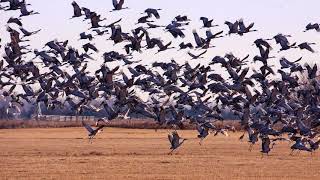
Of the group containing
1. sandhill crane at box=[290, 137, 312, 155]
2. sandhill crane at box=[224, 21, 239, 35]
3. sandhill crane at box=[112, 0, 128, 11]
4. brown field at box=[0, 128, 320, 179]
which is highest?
sandhill crane at box=[112, 0, 128, 11]

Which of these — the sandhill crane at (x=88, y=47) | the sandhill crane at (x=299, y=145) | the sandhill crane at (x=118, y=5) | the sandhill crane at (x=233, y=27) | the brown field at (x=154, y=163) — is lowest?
the brown field at (x=154, y=163)

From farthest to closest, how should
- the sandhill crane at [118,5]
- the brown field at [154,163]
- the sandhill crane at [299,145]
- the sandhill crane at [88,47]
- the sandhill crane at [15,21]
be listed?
the brown field at [154,163], the sandhill crane at [299,145], the sandhill crane at [88,47], the sandhill crane at [15,21], the sandhill crane at [118,5]

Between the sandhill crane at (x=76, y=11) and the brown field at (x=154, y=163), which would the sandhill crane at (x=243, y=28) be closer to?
the sandhill crane at (x=76, y=11)

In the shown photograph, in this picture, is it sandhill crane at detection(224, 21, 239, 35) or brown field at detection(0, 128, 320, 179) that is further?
brown field at detection(0, 128, 320, 179)

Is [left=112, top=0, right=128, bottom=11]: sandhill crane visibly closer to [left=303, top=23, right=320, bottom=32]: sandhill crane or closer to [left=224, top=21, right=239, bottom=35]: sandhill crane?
[left=224, top=21, right=239, bottom=35]: sandhill crane

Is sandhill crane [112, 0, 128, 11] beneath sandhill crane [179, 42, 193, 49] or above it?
above

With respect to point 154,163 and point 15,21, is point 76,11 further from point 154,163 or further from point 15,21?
point 154,163

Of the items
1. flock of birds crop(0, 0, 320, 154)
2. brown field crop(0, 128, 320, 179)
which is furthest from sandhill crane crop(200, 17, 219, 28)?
brown field crop(0, 128, 320, 179)

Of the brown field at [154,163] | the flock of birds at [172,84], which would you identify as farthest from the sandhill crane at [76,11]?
the brown field at [154,163]

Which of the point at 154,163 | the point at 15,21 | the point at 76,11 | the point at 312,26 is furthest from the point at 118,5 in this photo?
the point at 154,163

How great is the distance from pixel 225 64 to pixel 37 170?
1875 cm

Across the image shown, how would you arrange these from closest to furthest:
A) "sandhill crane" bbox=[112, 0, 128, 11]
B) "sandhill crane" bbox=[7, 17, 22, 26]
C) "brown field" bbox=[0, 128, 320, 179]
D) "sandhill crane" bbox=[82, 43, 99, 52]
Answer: "sandhill crane" bbox=[112, 0, 128, 11]
"sandhill crane" bbox=[7, 17, 22, 26]
"sandhill crane" bbox=[82, 43, 99, 52]
"brown field" bbox=[0, 128, 320, 179]

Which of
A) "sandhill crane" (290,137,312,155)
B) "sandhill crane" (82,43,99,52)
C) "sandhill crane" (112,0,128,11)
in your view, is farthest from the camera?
"sandhill crane" (290,137,312,155)

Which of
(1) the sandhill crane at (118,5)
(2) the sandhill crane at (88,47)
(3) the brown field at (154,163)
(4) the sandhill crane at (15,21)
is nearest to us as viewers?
(1) the sandhill crane at (118,5)
